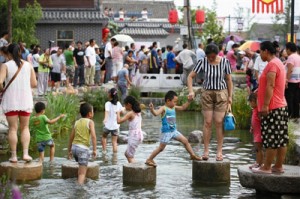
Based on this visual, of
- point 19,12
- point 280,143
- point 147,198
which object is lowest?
point 147,198

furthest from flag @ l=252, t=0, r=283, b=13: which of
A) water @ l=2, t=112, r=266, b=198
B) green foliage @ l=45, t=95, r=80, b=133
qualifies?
water @ l=2, t=112, r=266, b=198

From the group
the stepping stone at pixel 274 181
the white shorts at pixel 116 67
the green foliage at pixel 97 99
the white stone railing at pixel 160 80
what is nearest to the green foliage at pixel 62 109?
the green foliage at pixel 97 99

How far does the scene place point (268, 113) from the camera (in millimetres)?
11945

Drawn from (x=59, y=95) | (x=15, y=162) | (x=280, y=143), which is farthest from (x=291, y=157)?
(x=59, y=95)

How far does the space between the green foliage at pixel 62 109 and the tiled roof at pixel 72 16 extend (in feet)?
69.3

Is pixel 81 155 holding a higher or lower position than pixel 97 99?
lower

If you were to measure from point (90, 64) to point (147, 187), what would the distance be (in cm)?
1946

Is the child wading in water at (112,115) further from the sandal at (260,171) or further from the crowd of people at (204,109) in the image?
the sandal at (260,171)

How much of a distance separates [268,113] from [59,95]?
434 inches

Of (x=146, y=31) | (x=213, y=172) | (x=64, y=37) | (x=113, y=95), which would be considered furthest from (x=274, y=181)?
(x=146, y=31)

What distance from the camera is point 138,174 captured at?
13422 millimetres

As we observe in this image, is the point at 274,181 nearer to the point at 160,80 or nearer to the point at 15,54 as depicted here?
the point at 15,54

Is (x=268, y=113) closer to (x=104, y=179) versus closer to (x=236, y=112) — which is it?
(x=104, y=179)

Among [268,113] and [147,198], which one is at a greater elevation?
[268,113]
